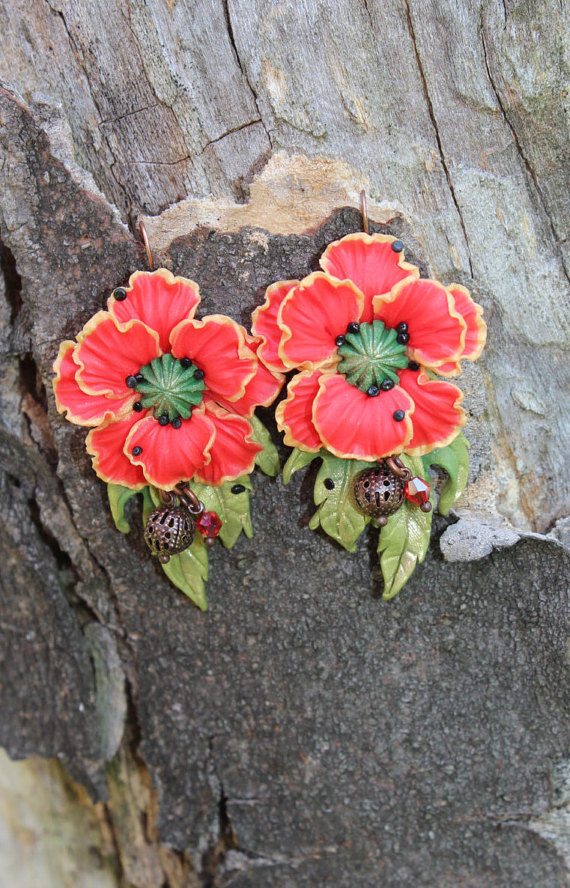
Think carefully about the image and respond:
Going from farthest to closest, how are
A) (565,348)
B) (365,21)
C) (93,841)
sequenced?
1. (93,841)
2. (565,348)
3. (365,21)

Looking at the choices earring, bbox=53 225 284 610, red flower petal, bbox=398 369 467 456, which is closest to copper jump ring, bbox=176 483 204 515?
earring, bbox=53 225 284 610

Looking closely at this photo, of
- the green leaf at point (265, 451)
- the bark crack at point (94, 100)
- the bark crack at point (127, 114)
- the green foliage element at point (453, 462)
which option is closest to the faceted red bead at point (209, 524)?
the green leaf at point (265, 451)

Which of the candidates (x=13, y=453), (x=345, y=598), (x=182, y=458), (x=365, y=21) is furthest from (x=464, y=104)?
(x=13, y=453)

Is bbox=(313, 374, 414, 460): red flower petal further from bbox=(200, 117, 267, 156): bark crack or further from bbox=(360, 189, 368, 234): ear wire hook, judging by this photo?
bbox=(200, 117, 267, 156): bark crack

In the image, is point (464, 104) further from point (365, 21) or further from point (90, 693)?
point (90, 693)

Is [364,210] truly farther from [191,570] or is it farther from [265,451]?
[191,570]
